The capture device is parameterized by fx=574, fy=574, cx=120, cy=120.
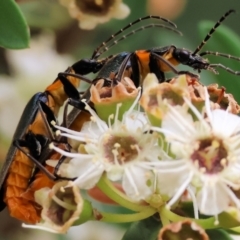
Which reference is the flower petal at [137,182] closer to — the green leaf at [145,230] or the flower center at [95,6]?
the green leaf at [145,230]

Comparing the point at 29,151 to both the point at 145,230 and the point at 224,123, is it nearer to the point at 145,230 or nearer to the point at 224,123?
the point at 145,230

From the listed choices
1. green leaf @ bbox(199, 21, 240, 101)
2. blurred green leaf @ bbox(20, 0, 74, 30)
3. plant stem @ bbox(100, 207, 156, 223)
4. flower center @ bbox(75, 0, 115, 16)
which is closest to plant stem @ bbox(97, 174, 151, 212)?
plant stem @ bbox(100, 207, 156, 223)

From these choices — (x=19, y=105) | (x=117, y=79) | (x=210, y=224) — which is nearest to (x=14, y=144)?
(x=117, y=79)

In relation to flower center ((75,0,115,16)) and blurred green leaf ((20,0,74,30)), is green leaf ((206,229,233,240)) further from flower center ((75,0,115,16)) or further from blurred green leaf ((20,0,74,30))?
blurred green leaf ((20,0,74,30))

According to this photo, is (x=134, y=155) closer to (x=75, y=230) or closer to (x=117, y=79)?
(x=117, y=79)

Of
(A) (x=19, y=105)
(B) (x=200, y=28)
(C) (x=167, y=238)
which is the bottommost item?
(A) (x=19, y=105)
